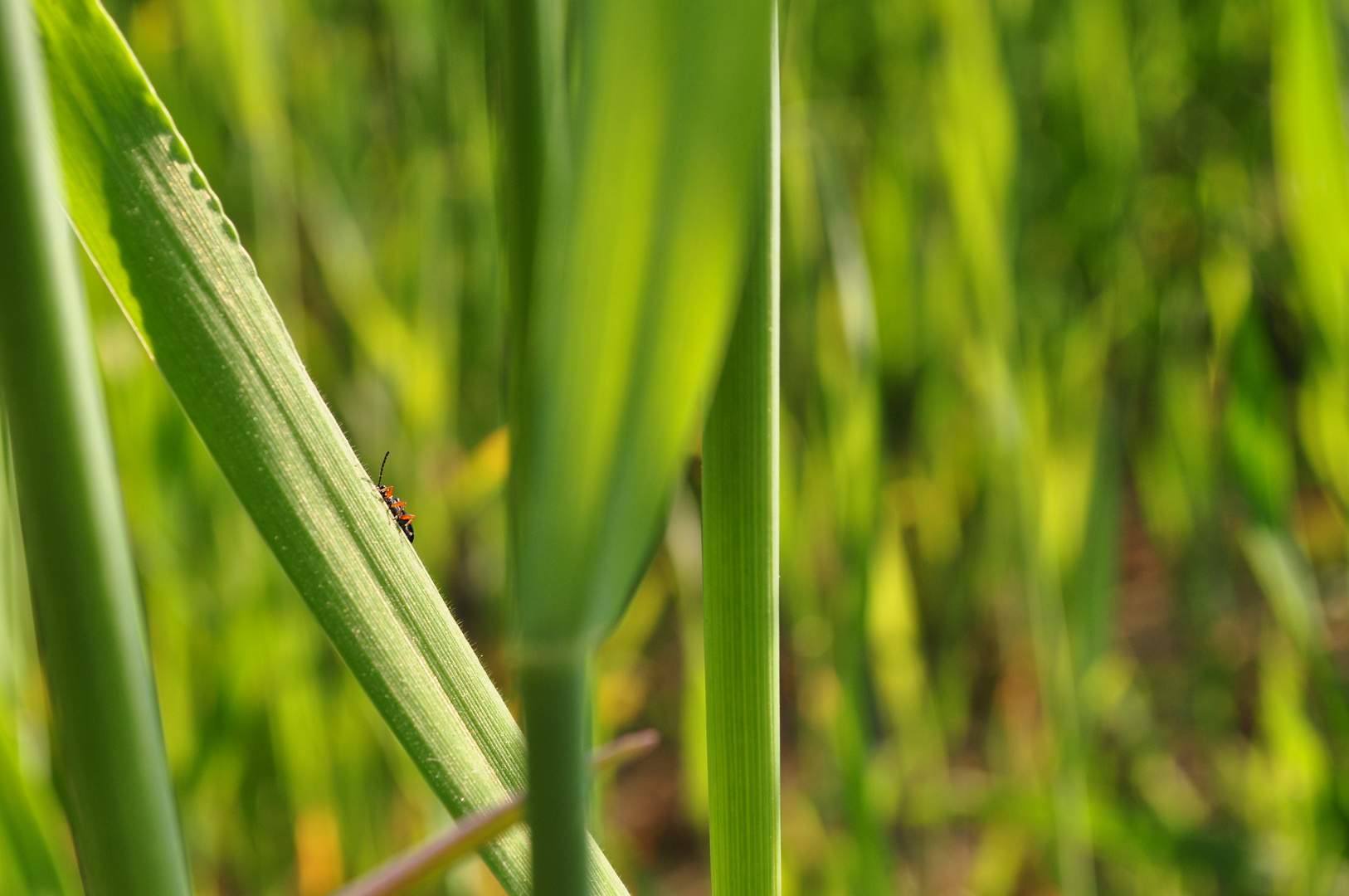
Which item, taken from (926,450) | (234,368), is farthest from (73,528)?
(926,450)

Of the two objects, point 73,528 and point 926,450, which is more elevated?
point 73,528

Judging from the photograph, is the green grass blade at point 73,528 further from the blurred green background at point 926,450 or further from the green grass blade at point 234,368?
the blurred green background at point 926,450

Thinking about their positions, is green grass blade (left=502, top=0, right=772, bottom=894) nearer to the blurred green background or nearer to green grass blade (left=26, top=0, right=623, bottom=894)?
→ green grass blade (left=26, top=0, right=623, bottom=894)

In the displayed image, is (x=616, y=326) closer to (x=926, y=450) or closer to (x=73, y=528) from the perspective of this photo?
(x=73, y=528)

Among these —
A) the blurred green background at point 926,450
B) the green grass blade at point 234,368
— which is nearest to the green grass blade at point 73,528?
the green grass blade at point 234,368

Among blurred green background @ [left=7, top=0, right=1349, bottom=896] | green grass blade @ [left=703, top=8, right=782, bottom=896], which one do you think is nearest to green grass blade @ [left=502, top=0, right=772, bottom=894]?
green grass blade @ [left=703, top=8, right=782, bottom=896]
